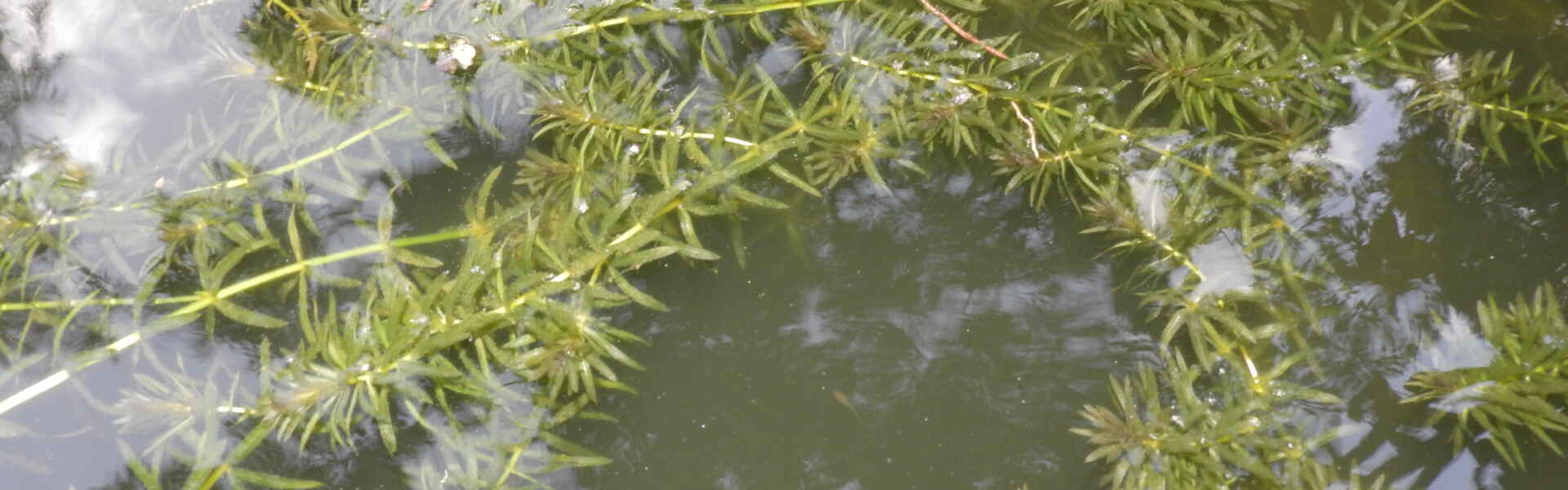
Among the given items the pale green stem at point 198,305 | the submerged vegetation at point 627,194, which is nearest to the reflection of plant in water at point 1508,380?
the submerged vegetation at point 627,194

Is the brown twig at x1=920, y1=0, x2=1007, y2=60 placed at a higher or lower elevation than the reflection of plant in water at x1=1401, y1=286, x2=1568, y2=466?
higher

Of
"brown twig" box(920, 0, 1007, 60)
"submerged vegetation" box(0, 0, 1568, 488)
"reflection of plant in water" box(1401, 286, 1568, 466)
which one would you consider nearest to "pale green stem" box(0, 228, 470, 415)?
"submerged vegetation" box(0, 0, 1568, 488)

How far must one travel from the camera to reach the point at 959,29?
2.87 meters

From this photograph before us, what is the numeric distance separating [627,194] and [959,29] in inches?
45.2

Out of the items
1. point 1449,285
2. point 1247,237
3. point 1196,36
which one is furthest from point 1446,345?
point 1196,36

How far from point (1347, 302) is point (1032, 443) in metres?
1.01

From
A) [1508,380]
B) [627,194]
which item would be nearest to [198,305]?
[627,194]

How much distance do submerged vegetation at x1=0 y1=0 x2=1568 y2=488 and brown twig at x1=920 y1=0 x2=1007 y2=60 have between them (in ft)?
0.04

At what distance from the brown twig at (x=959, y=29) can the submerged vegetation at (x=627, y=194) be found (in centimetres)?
1

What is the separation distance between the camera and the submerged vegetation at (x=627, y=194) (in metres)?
2.46

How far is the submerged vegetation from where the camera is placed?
8.07 feet

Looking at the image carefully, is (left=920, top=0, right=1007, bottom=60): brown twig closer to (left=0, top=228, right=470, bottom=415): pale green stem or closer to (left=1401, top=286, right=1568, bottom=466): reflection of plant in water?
(left=1401, top=286, right=1568, bottom=466): reflection of plant in water

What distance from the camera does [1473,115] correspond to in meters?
2.75

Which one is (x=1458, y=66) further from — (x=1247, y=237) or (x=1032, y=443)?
(x=1032, y=443)
